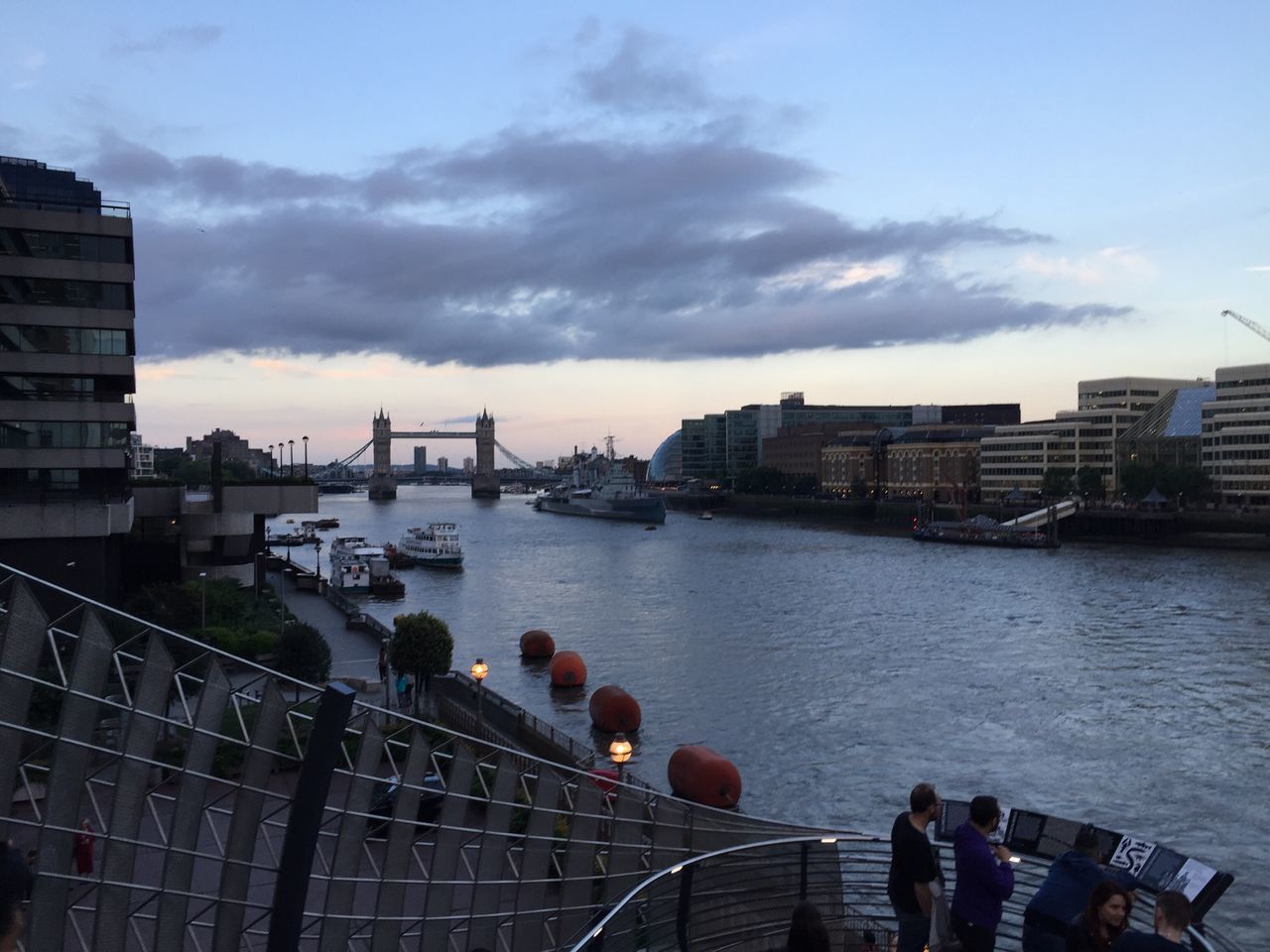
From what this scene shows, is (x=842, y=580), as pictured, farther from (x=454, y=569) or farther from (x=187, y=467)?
(x=187, y=467)

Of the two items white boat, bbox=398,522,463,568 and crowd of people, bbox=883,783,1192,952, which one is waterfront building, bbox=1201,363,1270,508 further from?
crowd of people, bbox=883,783,1192,952

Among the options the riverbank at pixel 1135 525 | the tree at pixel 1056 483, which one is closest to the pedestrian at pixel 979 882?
the riverbank at pixel 1135 525

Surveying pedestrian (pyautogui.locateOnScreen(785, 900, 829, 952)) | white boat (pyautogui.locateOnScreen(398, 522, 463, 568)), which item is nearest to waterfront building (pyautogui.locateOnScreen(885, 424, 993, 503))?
white boat (pyautogui.locateOnScreen(398, 522, 463, 568))

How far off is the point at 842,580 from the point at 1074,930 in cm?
5501

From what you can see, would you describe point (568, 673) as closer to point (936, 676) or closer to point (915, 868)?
point (936, 676)

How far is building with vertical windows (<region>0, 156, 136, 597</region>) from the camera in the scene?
28.9m

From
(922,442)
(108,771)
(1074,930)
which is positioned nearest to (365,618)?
(108,771)

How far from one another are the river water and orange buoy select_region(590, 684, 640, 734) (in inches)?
19.6

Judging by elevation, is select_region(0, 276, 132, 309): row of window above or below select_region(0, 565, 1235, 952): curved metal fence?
above

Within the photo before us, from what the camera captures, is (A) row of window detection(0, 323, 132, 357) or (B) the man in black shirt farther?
(A) row of window detection(0, 323, 132, 357)

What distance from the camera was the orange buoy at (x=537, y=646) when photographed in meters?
35.5

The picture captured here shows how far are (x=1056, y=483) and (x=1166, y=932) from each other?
104319 mm

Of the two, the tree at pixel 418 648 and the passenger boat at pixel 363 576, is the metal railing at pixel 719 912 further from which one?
the passenger boat at pixel 363 576

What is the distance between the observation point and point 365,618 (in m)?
37.2
